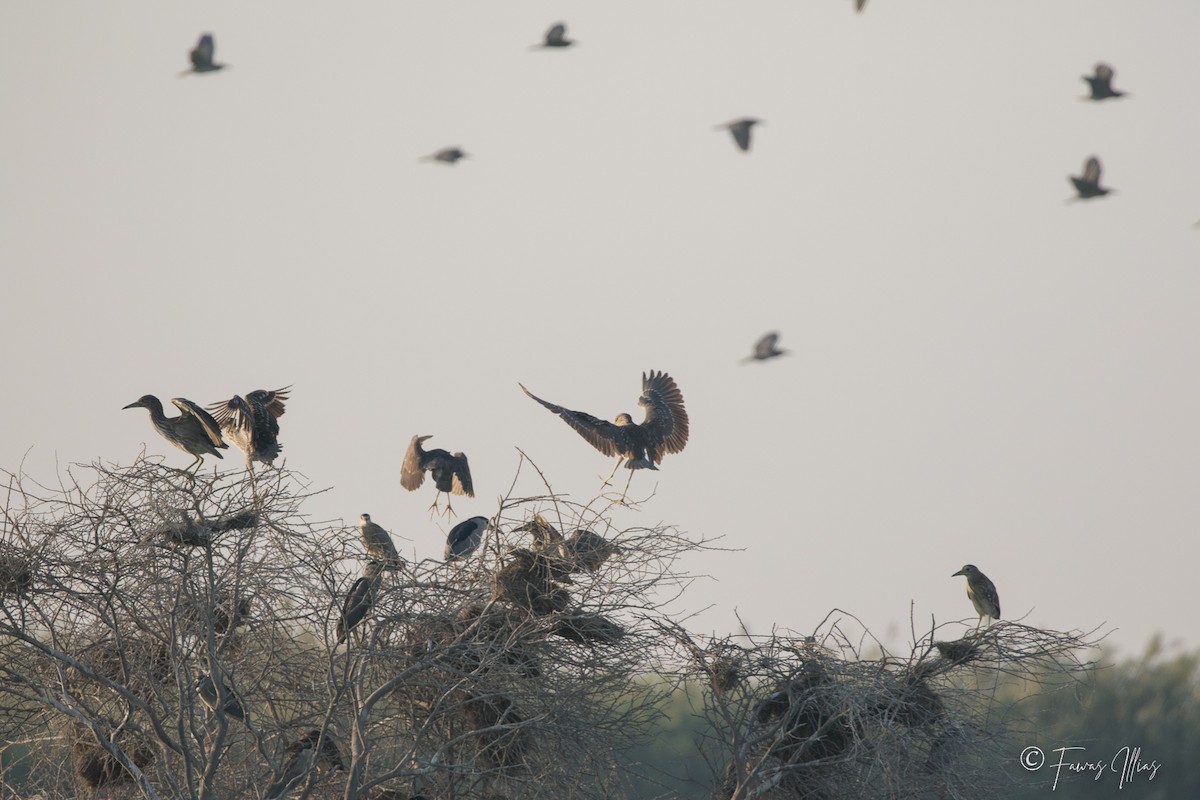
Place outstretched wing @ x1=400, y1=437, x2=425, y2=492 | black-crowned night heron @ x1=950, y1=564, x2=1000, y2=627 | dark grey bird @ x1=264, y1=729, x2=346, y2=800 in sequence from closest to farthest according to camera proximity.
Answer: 1. dark grey bird @ x1=264, y1=729, x2=346, y2=800
2. black-crowned night heron @ x1=950, y1=564, x2=1000, y2=627
3. outstretched wing @ x1=400, y1=437, x2=425, y2=492

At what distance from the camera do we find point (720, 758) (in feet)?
48.0

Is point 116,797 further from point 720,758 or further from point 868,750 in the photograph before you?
point 868,750

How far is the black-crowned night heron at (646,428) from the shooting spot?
16688 millimetres

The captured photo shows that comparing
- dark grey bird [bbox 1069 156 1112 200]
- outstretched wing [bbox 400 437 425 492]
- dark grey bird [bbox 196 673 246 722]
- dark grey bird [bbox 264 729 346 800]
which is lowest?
dark grey bird [bbox 264 729 346 800]

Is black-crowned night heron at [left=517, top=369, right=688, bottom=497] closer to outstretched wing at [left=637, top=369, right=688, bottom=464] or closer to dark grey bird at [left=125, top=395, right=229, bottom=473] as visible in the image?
outstretched wing at [left=637, top=369, right=688, bottom=464]

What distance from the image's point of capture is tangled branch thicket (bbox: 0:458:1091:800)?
40.8 ft

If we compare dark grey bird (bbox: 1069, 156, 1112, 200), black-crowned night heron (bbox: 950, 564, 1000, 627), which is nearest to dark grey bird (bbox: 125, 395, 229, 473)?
black-crowned night heron (bbox: 950, 564, 1000, 627)

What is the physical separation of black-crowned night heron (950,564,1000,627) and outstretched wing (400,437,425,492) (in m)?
5.66

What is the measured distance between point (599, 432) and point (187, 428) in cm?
413

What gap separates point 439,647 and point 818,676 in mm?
3316

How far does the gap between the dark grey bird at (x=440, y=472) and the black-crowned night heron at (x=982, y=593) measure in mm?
5195

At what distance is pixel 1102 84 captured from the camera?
71.8 ft

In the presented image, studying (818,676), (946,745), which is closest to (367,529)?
(818,676)

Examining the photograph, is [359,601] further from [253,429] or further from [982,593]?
[982,593]
